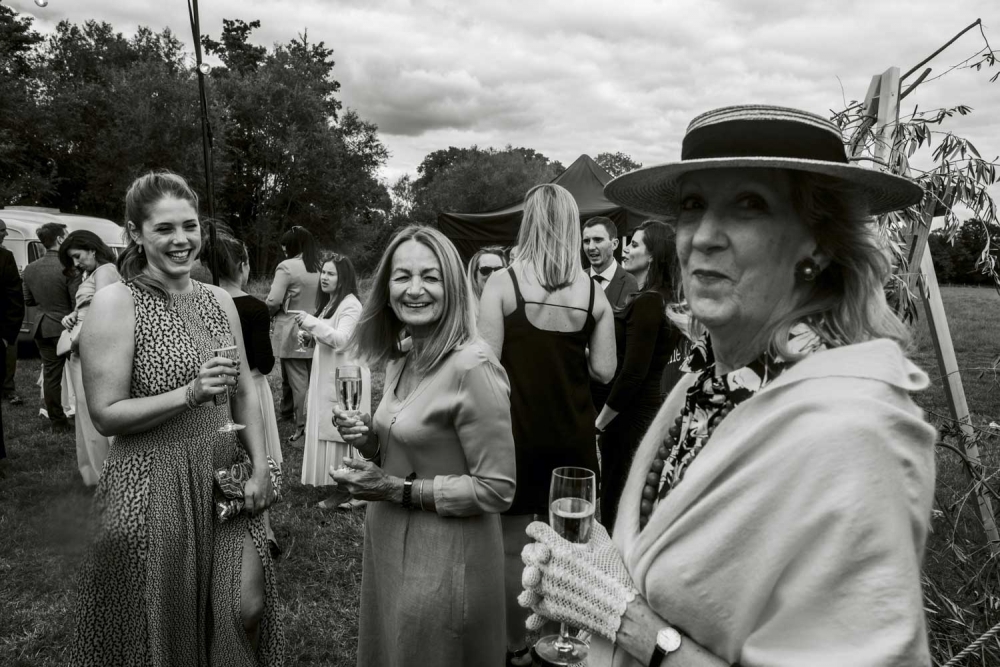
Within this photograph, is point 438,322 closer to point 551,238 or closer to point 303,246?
point 551,238

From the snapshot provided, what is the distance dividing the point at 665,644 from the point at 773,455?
0.41 meters

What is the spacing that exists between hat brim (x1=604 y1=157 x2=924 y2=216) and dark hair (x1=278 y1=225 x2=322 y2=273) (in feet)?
17.9

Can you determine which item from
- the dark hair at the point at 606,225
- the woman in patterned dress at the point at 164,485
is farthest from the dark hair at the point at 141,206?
the dark hair at the point at 606,225

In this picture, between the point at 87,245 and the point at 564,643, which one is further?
the point at 87,245

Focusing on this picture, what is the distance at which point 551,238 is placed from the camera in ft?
11.8

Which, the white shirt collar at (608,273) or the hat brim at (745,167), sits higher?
the white shirt collar at (608,273)

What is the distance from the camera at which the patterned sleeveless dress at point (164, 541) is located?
2305 mm

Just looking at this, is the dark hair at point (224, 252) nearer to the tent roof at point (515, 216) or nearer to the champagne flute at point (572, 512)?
the champagne flute at point (572, 512)

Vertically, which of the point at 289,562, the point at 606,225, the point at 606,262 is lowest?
the point at 289,562

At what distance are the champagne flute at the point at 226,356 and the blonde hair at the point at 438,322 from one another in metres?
0.49

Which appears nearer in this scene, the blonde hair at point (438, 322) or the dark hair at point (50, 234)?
the blonde hair at point (438, 322)

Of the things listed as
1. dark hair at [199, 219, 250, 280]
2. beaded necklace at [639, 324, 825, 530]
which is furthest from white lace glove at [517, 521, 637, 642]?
dark hair at [199, 219, 250, 280]

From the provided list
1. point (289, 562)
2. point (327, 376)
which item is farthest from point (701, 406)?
point (327, 376)

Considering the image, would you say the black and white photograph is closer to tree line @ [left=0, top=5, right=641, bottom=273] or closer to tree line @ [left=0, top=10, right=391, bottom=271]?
tree line @ [left=0, top=5, right=641, bottom=273]
